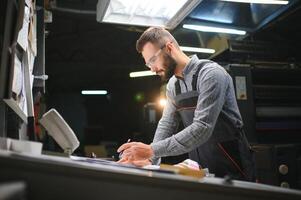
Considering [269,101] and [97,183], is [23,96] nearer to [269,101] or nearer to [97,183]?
[97,183]

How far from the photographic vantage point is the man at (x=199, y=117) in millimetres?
1894

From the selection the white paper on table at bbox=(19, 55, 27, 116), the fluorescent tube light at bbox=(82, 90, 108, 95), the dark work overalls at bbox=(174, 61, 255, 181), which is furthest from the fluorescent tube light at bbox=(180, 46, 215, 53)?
the fluorescent tube light at bbox=(82, 90, 108, 95)

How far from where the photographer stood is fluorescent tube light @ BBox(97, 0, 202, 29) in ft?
7.75

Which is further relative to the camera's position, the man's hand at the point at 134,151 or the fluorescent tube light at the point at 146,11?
the fluorescent tube light at the point at 146,11

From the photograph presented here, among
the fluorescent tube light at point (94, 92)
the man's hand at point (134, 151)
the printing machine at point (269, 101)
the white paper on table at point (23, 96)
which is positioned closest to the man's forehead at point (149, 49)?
the man's hand at point (134, 151)

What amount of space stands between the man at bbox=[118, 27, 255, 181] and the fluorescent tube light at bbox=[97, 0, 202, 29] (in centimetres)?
18

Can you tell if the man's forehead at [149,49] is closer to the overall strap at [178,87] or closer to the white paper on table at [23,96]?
the overall strap at [178,87]

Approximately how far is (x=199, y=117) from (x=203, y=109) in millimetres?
59

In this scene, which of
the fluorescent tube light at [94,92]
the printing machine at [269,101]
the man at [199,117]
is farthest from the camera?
the fluorescent tube light at [94,92]

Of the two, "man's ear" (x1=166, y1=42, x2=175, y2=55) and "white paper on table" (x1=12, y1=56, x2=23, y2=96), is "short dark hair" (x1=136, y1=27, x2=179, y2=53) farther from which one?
"white paper on table" (x1=12, y1=56, x2=23, y2=96)

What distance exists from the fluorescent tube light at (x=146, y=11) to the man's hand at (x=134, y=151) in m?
1.06

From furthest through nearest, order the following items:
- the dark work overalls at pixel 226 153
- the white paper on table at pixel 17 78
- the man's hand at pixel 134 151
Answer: the dark work overalls at pixel 226 153
the man's hand at pixel 134 151
the white paper on table at pixel 17 78

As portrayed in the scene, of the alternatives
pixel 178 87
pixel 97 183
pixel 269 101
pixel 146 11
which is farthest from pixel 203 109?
pixel 269 101

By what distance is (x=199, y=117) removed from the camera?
1948 millimetres
